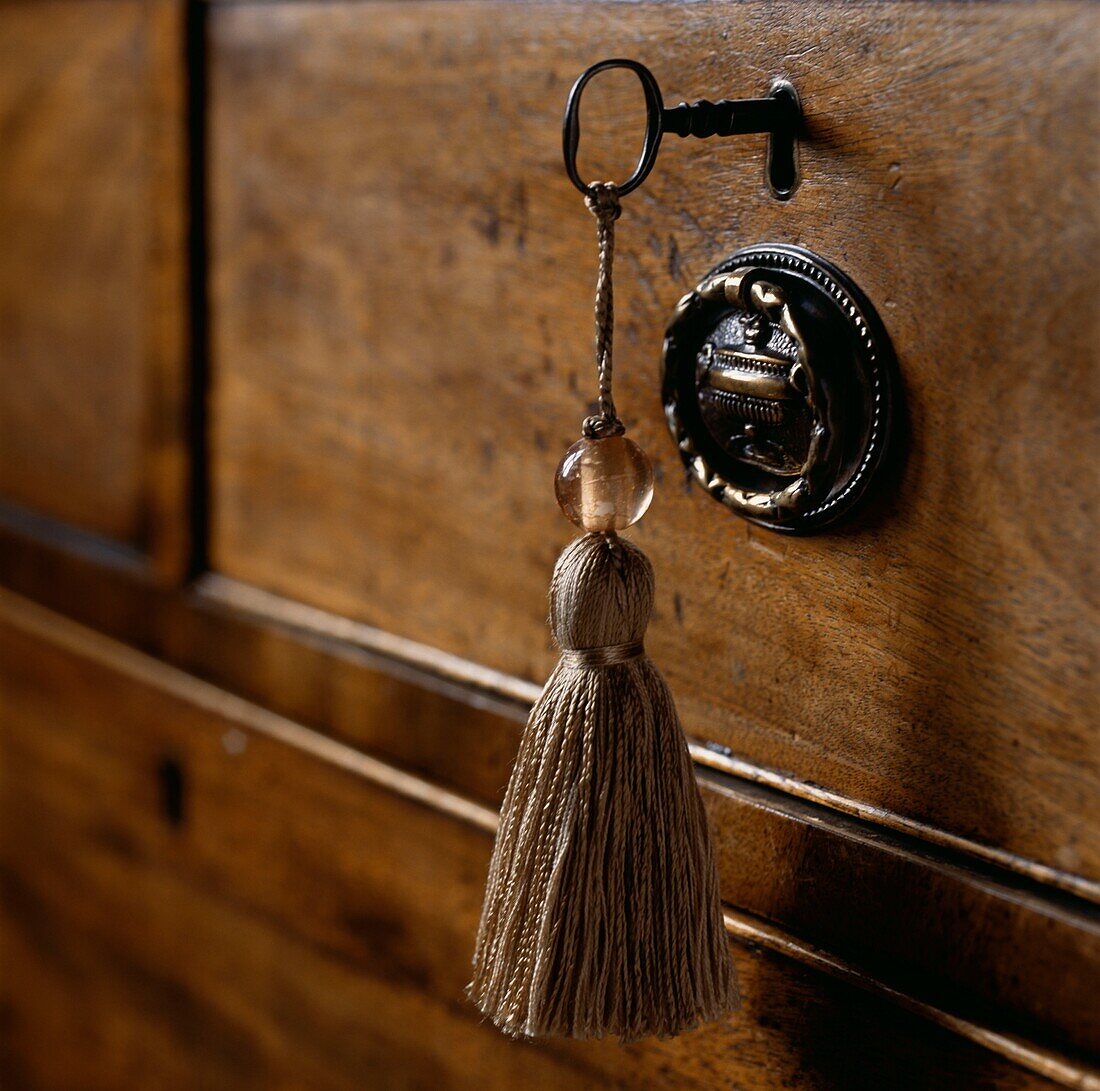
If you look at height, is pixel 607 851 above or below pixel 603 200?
below

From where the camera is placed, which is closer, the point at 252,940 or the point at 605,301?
the point at 605,301

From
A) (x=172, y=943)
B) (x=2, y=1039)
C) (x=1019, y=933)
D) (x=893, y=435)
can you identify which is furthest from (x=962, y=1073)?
(x=2, y=1039)

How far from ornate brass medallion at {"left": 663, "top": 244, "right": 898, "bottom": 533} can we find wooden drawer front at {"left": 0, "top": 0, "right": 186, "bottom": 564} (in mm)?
377

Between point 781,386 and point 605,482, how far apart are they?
0.22 ft

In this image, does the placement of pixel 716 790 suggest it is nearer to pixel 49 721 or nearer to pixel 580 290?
pixel 580 290

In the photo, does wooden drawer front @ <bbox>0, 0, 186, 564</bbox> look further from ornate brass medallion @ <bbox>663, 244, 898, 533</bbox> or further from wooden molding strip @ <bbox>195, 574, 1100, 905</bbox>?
ornate brass medallion @ <bbox>663, 244, 898, 533</bbox>

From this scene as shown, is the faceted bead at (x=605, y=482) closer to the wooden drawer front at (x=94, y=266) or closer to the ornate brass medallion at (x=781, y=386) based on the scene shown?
the ornate brass medallion at (x=781, y=386)

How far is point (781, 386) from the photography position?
417mm

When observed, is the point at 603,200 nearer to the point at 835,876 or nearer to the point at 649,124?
the point at 649,124

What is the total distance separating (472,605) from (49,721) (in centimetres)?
42

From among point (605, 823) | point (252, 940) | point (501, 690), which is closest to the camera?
point (605, 823)

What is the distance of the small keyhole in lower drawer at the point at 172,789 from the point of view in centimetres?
76

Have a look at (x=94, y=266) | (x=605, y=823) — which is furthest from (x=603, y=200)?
(x=94, y=266)

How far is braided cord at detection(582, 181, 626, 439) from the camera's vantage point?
0.40 metres
